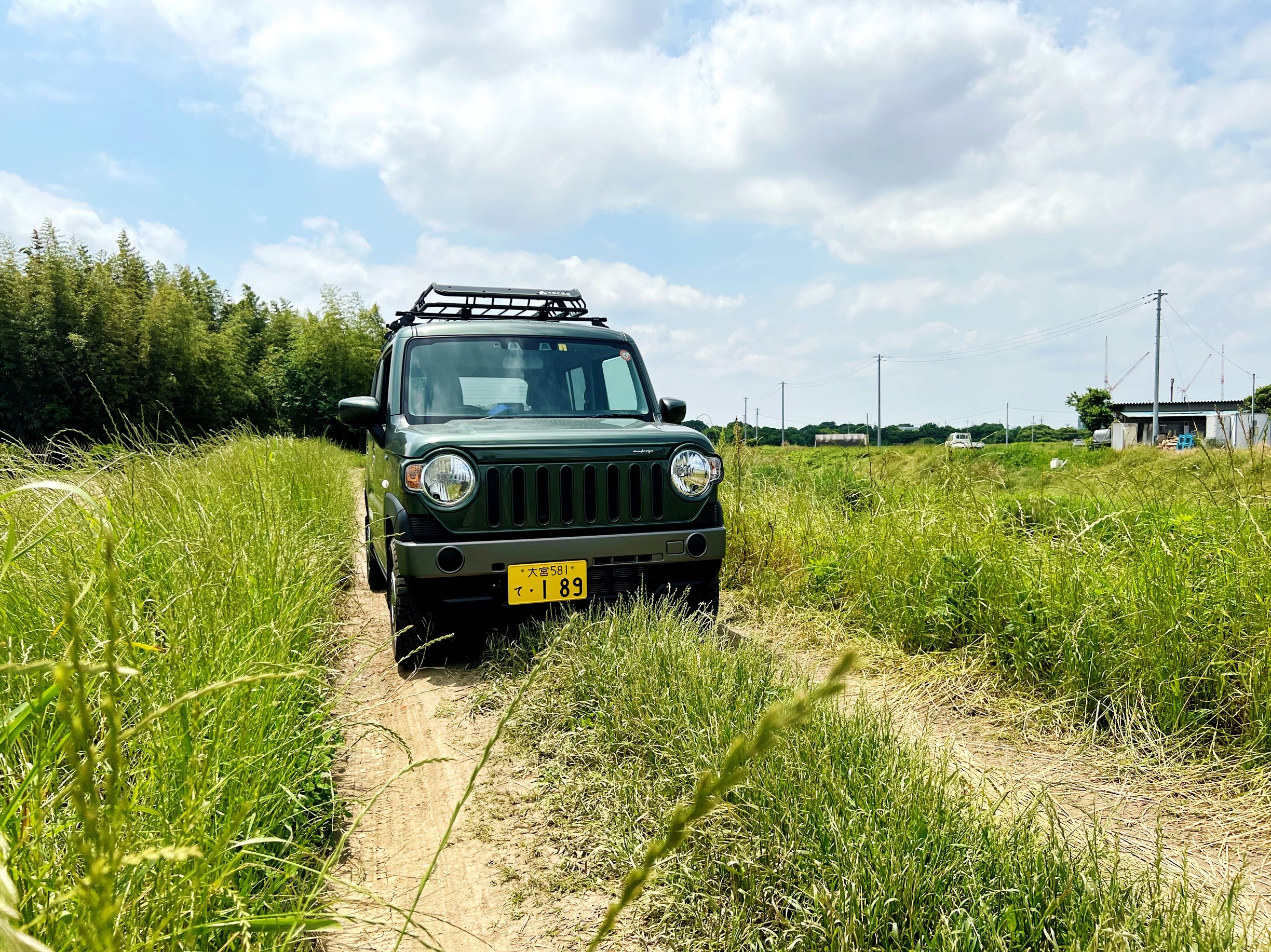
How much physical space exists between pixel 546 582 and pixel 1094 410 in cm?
8011

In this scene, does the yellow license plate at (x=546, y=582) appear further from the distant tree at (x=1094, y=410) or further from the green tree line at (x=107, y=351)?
the distant tree at (x=1094, y=410)

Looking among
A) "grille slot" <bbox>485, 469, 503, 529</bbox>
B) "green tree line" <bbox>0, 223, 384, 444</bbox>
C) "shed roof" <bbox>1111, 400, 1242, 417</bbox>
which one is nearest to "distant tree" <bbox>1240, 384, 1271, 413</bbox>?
"shed roof" <bbox>1111, 400, 1242, 417</bbox>

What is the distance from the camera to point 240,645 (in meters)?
2.79

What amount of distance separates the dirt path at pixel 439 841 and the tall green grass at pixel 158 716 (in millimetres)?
177

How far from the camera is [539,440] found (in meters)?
4.38

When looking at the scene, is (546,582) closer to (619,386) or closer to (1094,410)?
(619,386)

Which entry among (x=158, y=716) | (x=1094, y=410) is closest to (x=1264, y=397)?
(x=1094, y=410)

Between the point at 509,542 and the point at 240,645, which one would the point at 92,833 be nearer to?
the point at 240,645

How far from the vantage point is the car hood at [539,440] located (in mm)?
4293

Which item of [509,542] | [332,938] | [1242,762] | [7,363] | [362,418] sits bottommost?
[332,938]

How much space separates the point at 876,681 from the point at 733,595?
2.06m

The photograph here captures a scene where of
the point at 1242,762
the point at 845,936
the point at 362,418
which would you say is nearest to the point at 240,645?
the point at 845,936

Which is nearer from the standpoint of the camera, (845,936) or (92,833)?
(92,833)

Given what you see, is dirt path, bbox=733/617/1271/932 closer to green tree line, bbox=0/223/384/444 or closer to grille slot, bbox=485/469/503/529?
grille slot, bbox=485/469/503/529
